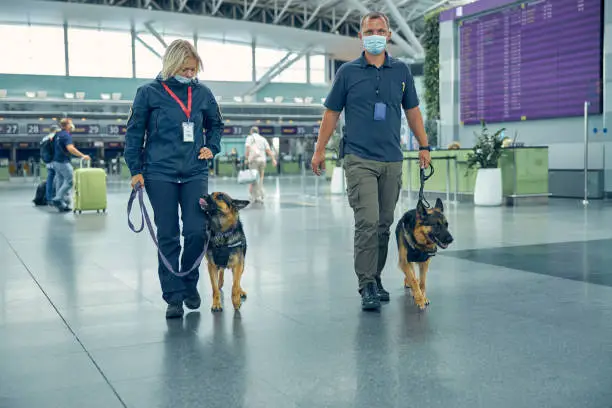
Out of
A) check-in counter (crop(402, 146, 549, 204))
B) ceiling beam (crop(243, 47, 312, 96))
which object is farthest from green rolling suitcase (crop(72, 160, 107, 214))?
ceiling beam (crop(243, 47, 312, 96))

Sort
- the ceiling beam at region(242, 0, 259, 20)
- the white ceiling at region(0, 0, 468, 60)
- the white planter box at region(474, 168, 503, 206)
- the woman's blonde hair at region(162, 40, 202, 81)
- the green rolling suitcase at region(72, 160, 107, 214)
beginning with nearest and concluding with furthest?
the woman's blonde hair at region(162, 40, 202, 81) → the white planter box at region(474, 168, 503, 206) → the green rolling suitcase at region(72, 160, 107, 214) → the white ceiling at region(0, 0, 468, 60) → the ceiling beam at region(242, 0, 259, 20)

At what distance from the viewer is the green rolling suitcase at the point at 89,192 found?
504 inches

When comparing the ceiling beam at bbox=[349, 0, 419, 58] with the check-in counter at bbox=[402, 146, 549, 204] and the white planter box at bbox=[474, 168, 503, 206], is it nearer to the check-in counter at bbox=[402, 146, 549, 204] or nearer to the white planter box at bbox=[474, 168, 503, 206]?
the check-in counter at bbox=[402, 146, 549, 204]

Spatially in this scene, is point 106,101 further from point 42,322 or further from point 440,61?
point 42,322

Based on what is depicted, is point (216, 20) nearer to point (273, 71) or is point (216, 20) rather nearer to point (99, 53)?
point (273, 71)

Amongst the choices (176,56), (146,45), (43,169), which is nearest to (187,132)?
(176,56)

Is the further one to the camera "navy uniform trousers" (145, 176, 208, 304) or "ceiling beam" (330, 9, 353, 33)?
"ceiling beam" (330, 9, 353, 33)

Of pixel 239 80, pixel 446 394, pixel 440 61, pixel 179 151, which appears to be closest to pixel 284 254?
pixel 179 151

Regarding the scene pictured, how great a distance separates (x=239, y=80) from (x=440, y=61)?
25935 millimetres

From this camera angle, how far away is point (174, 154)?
429 centimetres

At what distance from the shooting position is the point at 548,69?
45.7ft

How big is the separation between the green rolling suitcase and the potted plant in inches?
266

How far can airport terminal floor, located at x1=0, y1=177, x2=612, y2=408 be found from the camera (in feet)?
9.36

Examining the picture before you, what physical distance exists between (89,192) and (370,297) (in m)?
9.51
